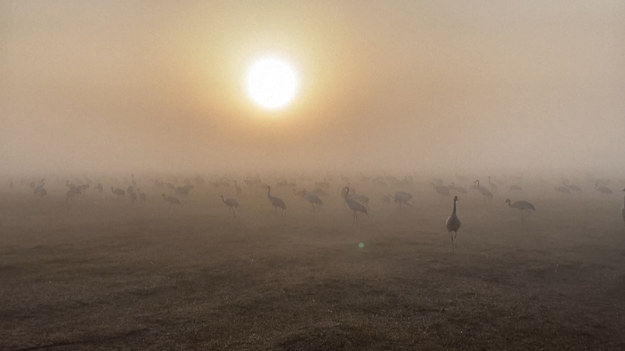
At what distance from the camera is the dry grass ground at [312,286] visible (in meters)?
8.77

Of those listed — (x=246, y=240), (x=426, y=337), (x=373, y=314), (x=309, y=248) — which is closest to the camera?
(x=426, y=337)

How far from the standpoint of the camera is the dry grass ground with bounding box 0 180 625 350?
28.8ft

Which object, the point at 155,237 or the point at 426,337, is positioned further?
the point at 155,237

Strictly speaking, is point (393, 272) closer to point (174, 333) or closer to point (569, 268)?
point (569, 268)

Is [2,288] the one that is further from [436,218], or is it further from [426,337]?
[436,218]

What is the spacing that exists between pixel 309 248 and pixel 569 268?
10.5 metres

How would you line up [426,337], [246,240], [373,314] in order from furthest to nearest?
[246,240], [373,314], [426,337]

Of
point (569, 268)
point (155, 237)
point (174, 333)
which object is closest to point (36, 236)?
point (155, 237)

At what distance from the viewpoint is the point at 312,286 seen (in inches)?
483

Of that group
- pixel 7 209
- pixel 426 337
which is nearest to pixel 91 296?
pixel 426 337

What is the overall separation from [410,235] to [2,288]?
17.9 m

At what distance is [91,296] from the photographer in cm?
1138

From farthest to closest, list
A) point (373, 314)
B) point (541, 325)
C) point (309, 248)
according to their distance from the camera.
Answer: point (309, 248)
point (373, 314)
point (541, 325)

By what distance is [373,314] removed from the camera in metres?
10.0
